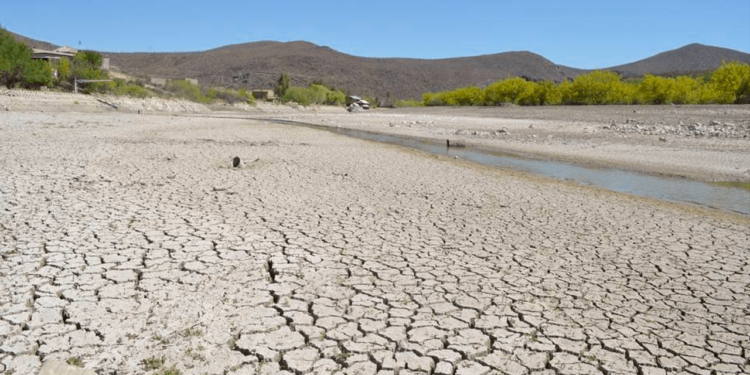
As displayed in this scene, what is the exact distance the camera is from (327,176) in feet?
29.2

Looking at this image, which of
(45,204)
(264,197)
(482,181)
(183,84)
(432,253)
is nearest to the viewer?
(432,253)

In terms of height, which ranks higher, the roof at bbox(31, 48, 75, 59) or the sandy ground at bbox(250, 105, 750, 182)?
the roof at bbox(31, 48, 75, 59)

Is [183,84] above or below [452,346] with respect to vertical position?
above

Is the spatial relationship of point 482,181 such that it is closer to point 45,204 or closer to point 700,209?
point 700,209

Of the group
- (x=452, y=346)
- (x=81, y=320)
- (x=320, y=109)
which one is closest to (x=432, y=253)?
(x=452, y=346)

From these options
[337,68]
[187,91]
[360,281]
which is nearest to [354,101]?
[337,68]

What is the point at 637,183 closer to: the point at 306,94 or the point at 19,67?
the point at 19,67

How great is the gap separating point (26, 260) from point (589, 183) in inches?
335

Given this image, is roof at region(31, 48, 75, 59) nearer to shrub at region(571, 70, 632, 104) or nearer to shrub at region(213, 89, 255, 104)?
shrub at region(213, 89, 255, 104)

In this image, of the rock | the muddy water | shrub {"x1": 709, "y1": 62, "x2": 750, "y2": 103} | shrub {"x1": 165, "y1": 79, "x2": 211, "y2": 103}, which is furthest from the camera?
shrub {"x1": 165, "y1": 79, "x2": 211, "y2": 103}

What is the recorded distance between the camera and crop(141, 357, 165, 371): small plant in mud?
258 centimetres

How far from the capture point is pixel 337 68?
288 ft

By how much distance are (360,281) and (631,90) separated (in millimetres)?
35364

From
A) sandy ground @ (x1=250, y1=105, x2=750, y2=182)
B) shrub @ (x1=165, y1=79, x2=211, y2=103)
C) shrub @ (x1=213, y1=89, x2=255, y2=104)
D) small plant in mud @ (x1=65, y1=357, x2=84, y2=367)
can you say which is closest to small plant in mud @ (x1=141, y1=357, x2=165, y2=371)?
small plant in mud @ (x1=65, y1=357, x2=84, y2=367)
